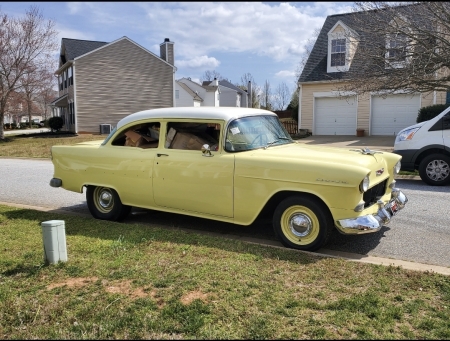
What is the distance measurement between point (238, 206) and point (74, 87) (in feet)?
94.3

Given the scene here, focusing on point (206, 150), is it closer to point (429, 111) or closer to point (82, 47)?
point (429, 111)

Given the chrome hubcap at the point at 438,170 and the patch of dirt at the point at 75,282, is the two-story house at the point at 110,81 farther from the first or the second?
the patch of dirt at the point at 75,282

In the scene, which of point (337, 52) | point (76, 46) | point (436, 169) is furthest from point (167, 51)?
point (436, 169)

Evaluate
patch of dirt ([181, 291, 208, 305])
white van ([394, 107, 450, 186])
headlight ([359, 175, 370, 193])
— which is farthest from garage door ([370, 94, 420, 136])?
patch of dirt ([181, 291, 208, 305])

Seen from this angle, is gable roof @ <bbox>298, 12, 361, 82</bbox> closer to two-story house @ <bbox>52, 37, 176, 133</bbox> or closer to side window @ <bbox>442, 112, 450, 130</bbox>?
side window @ <bbox>442, 112, 450, 130</bbox>

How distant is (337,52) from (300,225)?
63.8 ft

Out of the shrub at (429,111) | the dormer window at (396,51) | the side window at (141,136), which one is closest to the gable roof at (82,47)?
the shrub at (429,111)

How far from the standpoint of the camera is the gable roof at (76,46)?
3177 cm

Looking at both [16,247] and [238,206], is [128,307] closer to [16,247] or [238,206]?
[238,206]

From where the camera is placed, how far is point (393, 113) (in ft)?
68.4

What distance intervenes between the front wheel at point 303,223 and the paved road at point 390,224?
1.36ft

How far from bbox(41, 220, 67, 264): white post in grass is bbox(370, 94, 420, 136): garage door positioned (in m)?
18.9

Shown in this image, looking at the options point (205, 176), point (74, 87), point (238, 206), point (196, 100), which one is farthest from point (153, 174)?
point (196, 100)

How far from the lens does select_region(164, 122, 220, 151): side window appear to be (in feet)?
18.4
